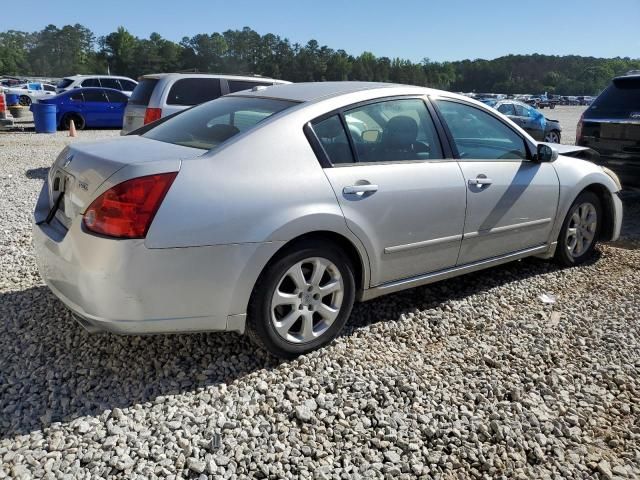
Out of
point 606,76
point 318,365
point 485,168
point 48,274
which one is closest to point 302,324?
point 318,365

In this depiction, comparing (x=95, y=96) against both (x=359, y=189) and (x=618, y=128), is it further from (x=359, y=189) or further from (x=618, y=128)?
(x=359, y=189)

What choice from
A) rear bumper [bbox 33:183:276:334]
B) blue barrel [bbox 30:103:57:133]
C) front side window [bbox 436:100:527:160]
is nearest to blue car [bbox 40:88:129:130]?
blue barrel [bbox 30:103:57:133]

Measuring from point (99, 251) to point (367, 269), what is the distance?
1556mm

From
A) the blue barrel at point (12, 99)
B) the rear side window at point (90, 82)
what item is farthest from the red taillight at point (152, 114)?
the blue barrel at point (12, 99)

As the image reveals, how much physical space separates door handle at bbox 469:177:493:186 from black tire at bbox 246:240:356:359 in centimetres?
116

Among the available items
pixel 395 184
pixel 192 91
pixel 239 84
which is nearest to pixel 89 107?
pixel 239 84

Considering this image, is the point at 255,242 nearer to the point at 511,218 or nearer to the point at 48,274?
the point at 48,274

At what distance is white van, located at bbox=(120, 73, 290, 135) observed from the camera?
9094 mm

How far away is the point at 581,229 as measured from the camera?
17.0ft

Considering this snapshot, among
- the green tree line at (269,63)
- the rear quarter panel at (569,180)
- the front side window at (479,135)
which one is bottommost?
the rear quarter panel at (569,180)

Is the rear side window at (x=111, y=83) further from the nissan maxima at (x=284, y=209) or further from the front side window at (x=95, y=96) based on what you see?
the nissan maxima at (x=284, y=209)

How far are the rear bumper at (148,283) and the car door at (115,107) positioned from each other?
17.3 meters

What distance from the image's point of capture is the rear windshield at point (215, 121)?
3.41m

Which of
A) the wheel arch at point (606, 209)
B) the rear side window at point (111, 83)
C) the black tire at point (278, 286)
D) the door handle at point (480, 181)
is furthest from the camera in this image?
the rear side window at point (111, 83)
